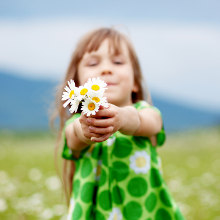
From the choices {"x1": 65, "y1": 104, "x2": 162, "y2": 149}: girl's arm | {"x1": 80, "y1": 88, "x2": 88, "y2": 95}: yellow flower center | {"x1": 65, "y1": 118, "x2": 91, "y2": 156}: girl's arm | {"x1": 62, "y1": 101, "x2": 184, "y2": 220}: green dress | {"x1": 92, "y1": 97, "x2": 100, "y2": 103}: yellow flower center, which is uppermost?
{"x1": 80, "y1": 88, "x2": 88, "y2": 95}: yellow flower center

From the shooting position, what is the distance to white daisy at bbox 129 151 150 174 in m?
2.35

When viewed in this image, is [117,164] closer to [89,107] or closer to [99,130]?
[99,130]

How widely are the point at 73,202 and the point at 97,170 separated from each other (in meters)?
0.27

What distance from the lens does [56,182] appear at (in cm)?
512

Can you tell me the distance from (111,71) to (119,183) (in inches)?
27.0

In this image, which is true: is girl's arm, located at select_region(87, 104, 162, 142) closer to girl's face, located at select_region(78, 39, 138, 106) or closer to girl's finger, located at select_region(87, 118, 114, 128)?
girl's finger, located at select_region(87, 118, 114, 128)

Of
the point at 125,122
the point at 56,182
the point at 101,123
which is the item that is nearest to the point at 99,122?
the point at 101,123

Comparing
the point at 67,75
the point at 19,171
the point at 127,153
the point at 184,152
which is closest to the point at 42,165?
the point at 19,171

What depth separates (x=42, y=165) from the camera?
20.9ft

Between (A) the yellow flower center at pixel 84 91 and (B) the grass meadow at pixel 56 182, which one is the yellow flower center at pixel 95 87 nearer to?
(A) the yellow flower center at pixel 84 91

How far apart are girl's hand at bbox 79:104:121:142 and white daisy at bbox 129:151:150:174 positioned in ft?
1.93

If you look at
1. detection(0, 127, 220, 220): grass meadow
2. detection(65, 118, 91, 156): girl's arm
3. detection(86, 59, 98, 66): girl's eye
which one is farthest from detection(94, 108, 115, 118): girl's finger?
detection(0, 127, 220, 220): grass meadow

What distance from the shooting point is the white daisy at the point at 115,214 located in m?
2.30

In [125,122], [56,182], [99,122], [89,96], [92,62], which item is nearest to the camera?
[89,96]
